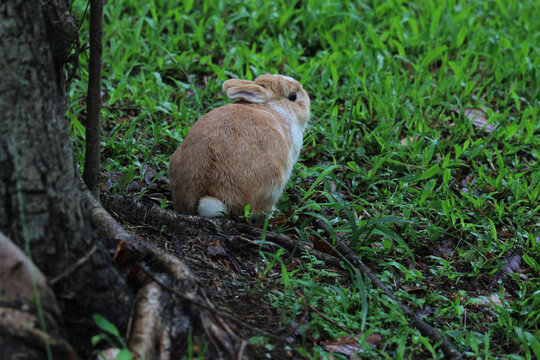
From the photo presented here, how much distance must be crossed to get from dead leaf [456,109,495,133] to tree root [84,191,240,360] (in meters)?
3.23

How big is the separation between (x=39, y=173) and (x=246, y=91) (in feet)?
7.42

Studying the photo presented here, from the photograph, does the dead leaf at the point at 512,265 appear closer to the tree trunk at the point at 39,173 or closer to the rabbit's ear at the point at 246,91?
the rabbit's ear at the point at 246,91

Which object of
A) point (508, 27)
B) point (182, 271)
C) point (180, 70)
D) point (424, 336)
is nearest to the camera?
point (182, 271)

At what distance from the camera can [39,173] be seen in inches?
72.3

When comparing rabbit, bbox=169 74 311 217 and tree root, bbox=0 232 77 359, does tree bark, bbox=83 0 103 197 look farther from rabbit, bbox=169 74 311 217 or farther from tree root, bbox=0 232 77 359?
tree root, bbox=0 232 77 359

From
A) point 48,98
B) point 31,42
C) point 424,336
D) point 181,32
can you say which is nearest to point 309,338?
point 424,336

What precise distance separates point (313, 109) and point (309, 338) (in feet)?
8.78

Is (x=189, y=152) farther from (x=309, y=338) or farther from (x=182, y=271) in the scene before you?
(x=309, y=338)

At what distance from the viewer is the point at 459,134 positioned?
4.56m

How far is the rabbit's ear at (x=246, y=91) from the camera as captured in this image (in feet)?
12.7

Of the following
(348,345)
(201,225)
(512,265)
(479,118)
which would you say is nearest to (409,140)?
(479,118)

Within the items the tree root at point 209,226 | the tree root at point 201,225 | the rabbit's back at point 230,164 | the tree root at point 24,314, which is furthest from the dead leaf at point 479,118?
the tree root at point 24,314

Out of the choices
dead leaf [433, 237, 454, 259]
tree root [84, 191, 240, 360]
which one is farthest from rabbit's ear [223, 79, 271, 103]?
tree root [84, 191, 240, 360]

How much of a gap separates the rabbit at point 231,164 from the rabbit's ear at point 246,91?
19cm
